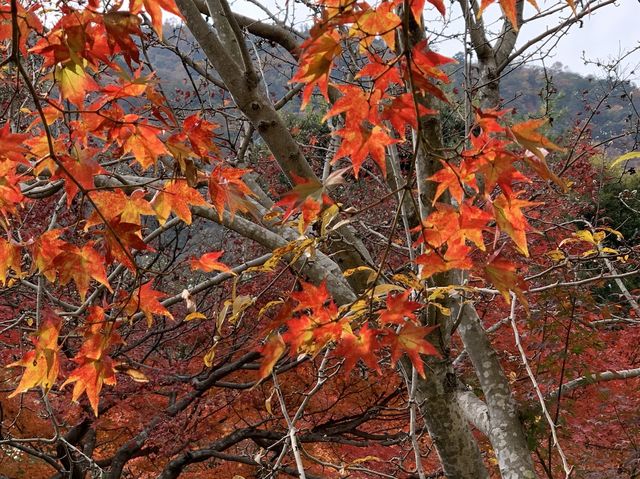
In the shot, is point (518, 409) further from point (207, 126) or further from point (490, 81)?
point (207, 126)

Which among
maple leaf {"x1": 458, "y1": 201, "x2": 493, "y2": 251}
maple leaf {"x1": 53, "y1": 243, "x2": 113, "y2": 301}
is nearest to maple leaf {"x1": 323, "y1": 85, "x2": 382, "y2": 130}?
maple leaf {"x1": 458, "y1": 201, "x2": 493, "y2": 251}

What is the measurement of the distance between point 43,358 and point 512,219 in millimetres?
1312

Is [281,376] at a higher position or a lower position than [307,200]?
lower

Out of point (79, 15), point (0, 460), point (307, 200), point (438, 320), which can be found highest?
point (79, 15)

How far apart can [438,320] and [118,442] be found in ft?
17.0

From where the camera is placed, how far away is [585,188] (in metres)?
8.48

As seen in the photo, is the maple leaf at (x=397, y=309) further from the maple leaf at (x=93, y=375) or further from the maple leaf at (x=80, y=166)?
the maple leaf at (x=80, y=166)

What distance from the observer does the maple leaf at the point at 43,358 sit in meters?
1.42

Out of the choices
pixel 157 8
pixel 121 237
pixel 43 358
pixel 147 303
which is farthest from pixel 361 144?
pixel 43 358

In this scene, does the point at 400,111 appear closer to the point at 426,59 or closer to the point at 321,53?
the point at 426,59

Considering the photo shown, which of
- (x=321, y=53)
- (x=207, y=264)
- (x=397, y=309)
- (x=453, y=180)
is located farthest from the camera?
(x=207, y=264)

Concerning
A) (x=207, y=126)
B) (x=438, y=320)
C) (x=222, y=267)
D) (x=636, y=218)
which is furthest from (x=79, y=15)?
(x=636, y=218)

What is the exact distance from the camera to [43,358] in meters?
1.52

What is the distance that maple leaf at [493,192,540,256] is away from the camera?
1.29m
